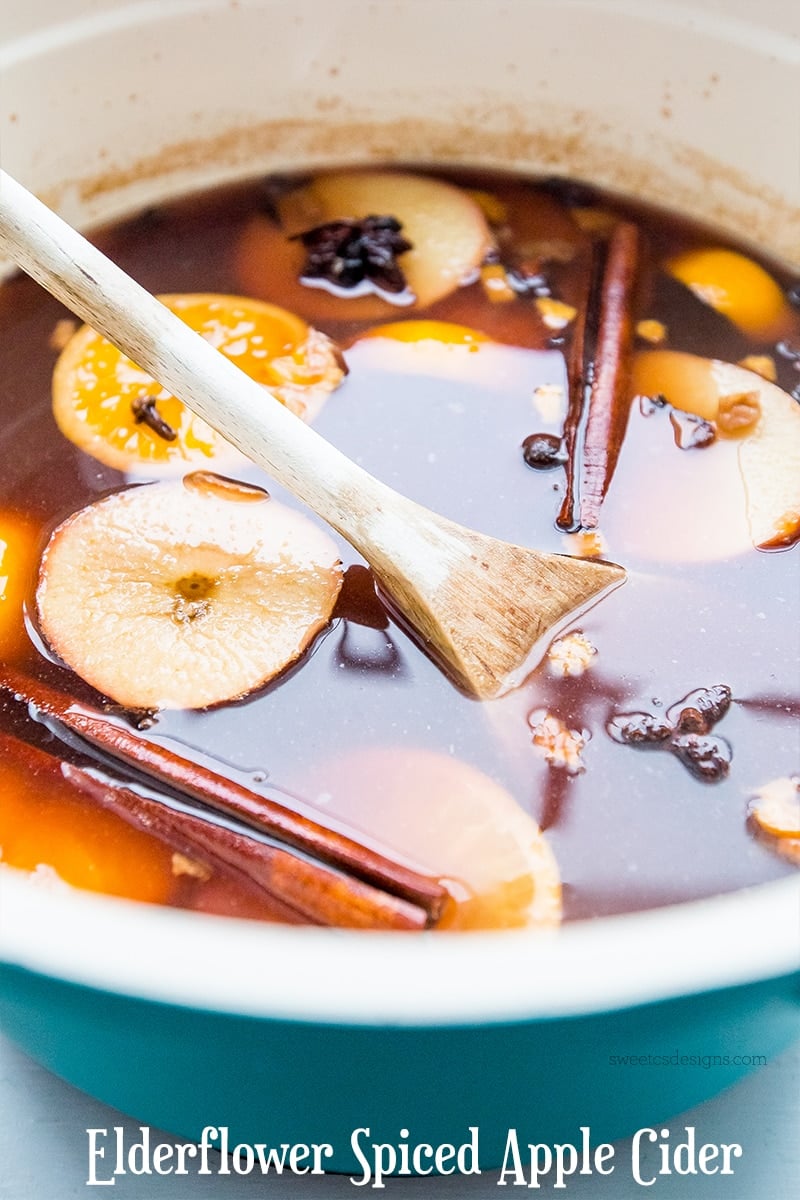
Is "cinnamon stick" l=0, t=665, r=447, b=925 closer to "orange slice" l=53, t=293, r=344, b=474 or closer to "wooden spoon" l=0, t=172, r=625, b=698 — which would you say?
"wooden spoon" l=0, t=172, r=625, b=698

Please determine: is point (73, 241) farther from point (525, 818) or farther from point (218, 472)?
point (525, 818)

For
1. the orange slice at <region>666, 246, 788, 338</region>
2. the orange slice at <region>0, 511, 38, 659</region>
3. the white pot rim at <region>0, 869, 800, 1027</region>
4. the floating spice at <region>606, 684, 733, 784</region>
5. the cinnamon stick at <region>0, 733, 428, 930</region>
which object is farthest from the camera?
the orange slice at <region>666, 246, 788, 338</region>

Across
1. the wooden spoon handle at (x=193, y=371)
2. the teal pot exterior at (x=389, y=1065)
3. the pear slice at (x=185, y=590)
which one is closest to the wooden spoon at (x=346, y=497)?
the wooden spoon handle at (x=193, y=371)

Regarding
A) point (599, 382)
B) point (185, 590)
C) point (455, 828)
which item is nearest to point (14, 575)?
point (185, 590)

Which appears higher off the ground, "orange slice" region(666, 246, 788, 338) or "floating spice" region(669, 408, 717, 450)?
"orange slice" region(666, 246, 788, 338)

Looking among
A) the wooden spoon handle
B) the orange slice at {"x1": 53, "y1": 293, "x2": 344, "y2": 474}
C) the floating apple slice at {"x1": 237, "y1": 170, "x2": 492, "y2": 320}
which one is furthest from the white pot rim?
the floating apple slice at {"x1": 237, "y1": 170, "x2": 492, "y2": 320}

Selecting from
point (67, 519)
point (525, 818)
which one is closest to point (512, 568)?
point (525, 818)

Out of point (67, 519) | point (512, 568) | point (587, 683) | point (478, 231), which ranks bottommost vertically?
point (587, 683)

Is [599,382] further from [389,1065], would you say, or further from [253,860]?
[389,1065]
